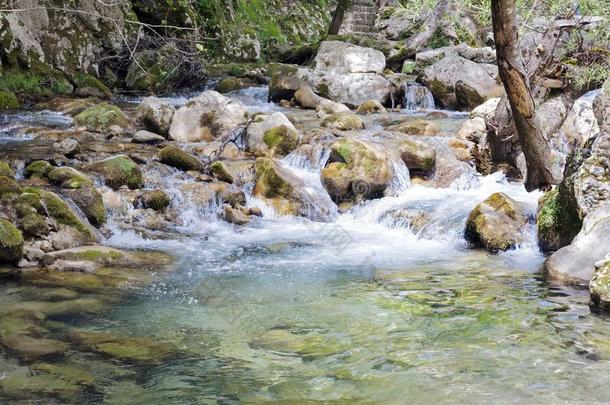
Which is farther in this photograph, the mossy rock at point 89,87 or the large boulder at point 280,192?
the mossy rock at point 89,87

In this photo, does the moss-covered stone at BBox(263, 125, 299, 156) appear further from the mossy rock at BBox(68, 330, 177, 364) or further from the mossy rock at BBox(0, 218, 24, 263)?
the mossy rock at BBox(68, 330, 177, 364)

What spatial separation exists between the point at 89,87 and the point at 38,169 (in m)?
8.31

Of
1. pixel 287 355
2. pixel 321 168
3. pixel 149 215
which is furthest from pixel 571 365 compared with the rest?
pixel 321 168

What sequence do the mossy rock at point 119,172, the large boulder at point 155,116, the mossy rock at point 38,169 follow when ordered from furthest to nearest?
1. the large boulder at point 155,116
2. the mossy rock at point 119,172
3. the mossy rock at point 38,169

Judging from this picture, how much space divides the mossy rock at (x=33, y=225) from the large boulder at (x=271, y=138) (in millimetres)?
4855

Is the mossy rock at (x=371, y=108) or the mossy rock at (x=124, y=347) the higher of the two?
the mossy rock at (x=371, y=108)

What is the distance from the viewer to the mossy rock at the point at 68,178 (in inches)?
337

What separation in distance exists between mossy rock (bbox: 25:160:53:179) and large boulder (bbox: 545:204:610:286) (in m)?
6.74

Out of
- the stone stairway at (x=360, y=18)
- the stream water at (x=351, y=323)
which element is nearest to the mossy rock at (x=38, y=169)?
the stream water at (x=351, y=323)

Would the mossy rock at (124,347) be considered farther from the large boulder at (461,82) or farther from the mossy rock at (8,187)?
the large boulder at (461,82)

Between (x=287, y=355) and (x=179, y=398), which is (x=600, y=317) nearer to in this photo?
(x=287, y=355)

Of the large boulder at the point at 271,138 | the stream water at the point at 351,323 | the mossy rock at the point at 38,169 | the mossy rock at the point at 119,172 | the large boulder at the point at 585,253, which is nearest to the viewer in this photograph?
the stream water at the point at 351,323

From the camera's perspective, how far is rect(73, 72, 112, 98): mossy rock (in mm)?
16484

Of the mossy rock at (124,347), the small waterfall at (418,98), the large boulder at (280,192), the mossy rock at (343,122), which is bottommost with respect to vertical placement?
the mossy rock at (124,347)
